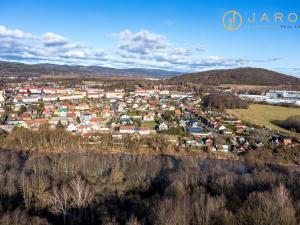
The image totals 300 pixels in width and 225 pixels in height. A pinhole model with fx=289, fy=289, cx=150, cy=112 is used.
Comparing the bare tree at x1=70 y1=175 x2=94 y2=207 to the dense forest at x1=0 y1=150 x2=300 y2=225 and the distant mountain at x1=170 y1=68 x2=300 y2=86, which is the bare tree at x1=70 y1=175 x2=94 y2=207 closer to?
the dense forest at x1=0 y1=150 x2=300 y2=225

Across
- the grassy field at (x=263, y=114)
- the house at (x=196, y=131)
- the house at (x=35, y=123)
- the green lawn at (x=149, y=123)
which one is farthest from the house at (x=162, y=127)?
the house at (x=35, y=123)

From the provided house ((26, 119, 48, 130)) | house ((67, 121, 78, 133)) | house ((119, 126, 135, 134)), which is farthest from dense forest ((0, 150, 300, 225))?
house ((26, 119, 48, 130))

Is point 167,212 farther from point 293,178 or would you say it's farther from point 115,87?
point 115,87

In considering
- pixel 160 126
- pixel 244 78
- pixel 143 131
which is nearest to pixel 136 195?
pixel 143 131

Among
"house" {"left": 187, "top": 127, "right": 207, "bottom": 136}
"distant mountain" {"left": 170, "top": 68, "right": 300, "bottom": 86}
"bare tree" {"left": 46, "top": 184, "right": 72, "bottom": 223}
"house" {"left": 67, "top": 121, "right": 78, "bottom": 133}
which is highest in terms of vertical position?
"distant mountain" {"left": 170, "top": 68, "right": 300, "bottom": 86}

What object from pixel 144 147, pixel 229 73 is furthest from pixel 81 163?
pixel 229 73

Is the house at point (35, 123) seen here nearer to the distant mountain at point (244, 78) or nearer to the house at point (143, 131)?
the house at point (143, 131)
